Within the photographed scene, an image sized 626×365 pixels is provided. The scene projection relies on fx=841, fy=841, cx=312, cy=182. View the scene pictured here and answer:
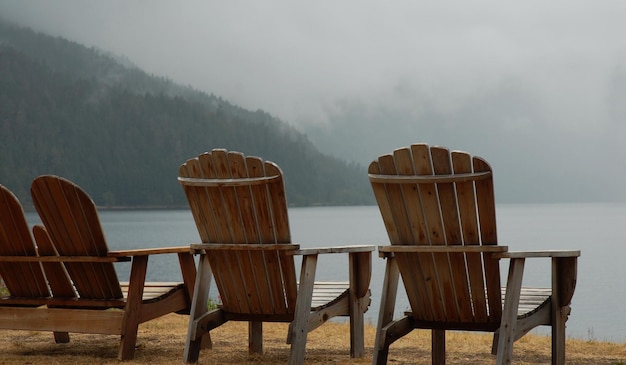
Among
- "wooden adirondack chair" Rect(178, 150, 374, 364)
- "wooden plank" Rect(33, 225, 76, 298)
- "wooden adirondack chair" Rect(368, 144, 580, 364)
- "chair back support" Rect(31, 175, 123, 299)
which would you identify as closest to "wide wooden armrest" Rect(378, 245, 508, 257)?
"wooden adirondack chair" Rect(368, 144, 580, 364)

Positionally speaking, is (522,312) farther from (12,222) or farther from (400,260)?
(12,222)

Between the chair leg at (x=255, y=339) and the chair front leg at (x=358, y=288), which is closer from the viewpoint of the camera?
the chair front leg at (x=358, y=288)

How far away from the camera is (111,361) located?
5.55m

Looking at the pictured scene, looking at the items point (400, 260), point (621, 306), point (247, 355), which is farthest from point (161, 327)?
point (621, 306)

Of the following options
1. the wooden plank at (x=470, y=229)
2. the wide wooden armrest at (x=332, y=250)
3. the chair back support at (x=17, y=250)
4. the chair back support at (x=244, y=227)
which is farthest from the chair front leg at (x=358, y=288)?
the chair back support at (x=17, y=250)

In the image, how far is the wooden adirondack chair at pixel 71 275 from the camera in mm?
5449

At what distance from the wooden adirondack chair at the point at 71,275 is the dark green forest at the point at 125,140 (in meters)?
135

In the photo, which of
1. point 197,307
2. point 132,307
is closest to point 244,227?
point 197,307

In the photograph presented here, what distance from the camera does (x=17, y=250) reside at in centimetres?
580

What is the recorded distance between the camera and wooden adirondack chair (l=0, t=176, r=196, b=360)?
5.45 metres

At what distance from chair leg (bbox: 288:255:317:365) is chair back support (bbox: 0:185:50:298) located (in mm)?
1921

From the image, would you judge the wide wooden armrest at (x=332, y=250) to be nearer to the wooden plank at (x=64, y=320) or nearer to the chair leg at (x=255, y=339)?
the chair leg at (x=255, y=339)

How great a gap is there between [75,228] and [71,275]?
423mm

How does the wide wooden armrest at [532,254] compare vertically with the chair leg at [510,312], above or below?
above
